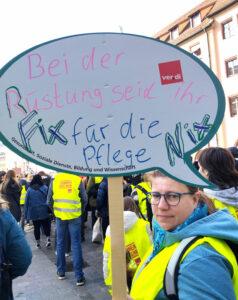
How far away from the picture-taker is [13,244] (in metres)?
→ 2.41

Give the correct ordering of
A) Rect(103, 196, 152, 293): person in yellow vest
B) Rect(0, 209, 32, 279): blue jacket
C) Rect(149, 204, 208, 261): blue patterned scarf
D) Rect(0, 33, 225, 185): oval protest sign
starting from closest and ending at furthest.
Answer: Rect(149, 204, 208, 261): blue patterned scarf, Rect(0, 33, 225, 185): oval protest sign, Rect(0, 209, 32, 279): blue jacket, Rect(103, 196, 152, 293): person in yellow vest

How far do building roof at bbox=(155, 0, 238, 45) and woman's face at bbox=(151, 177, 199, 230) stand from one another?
26.1 metres

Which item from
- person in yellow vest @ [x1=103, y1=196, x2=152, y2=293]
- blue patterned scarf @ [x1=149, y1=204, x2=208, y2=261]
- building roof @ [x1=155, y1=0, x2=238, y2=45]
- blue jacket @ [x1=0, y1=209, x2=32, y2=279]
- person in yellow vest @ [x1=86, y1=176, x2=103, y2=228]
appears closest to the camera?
blue patterned scarf @ [x1=149, y1=204, x2=208, y2=261]

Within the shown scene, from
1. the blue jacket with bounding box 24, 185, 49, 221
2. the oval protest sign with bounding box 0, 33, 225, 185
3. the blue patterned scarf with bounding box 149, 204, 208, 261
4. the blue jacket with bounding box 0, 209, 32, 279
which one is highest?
the oval protest sign with bounding box 0, 33, 225, 185

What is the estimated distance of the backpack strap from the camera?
1455mm

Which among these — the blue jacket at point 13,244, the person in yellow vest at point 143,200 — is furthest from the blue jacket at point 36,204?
the blue jacket at point 13,244

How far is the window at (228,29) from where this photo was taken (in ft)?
85.4

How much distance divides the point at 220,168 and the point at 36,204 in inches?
231

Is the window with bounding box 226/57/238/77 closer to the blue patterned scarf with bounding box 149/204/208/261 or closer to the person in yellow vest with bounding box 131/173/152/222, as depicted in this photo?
the person in yellow vest with bounding box 131/173/152/222

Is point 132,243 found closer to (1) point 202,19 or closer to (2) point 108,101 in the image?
(2) point 108,101

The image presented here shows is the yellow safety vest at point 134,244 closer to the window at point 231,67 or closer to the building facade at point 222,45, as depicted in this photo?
the building facade at point 222,45

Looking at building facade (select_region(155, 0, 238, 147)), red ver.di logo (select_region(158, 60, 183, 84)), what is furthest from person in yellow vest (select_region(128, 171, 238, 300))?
building facade (select_region(155, 0, 238, 147))

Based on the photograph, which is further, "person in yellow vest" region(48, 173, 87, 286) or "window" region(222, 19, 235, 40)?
"window" region(222, 19, 235, 40)

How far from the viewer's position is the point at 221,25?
1059 inches
